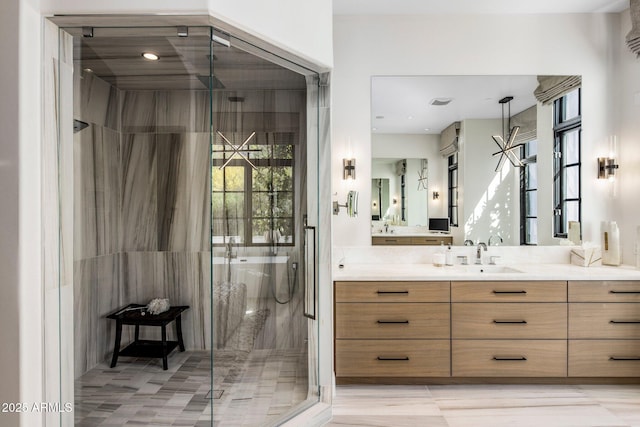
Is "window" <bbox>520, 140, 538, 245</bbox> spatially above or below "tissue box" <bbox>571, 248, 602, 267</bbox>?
above

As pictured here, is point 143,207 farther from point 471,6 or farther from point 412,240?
point 471,6

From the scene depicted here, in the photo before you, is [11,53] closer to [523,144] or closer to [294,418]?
[294,418]

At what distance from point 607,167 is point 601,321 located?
126 centimetres

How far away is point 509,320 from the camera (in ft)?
8.38

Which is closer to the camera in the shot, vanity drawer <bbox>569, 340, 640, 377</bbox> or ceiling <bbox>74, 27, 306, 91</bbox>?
ceiling <bbox>74, 27, 306, 91</bbox>

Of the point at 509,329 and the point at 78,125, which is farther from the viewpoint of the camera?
the point at 509,329

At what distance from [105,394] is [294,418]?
1.24 meters

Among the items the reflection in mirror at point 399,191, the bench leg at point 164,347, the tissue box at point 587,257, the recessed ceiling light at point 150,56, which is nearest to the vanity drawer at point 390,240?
the reflection in mirror at point 399,191

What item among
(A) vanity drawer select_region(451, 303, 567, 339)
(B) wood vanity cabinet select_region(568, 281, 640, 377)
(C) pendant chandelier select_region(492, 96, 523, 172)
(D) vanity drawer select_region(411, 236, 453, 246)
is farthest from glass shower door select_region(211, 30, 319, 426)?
(B) wood vanity cabinet select_region(568, 281, 640, 377)

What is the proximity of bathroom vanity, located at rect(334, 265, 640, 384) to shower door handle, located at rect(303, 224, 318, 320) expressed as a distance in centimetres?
30

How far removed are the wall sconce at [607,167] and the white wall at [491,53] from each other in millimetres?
52

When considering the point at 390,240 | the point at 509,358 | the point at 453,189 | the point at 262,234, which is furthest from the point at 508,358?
the point at 262,234

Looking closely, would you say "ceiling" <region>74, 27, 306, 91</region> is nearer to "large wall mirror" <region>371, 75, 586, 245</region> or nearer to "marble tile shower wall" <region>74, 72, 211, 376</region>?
"marble tile shower wall" <region>74, 72, 211, 376</region>

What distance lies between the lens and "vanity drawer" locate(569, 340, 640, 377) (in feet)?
8.32
